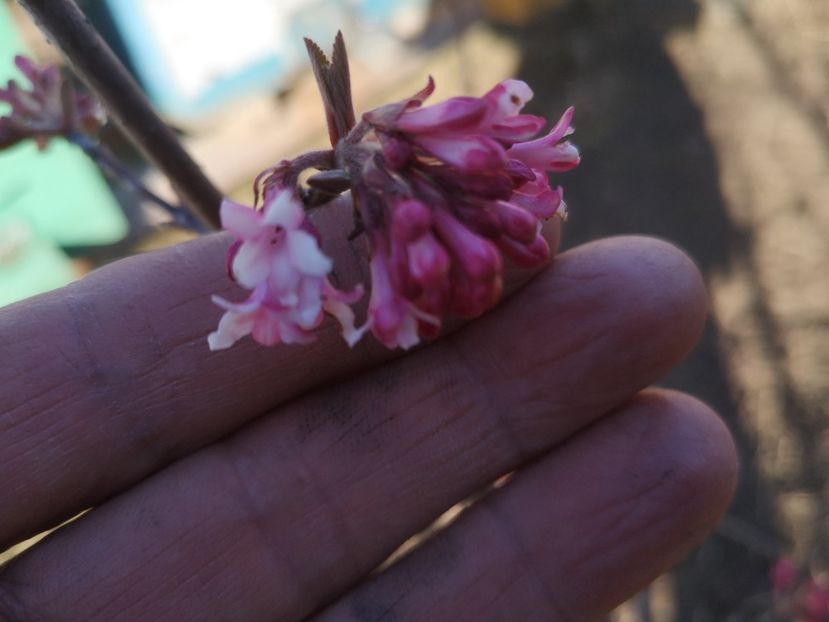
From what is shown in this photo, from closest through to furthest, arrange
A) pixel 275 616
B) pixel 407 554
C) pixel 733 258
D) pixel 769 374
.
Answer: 1. pixel 275 616
2. pixel 407 554
3. pixel 769 374
4. pixel 733 258

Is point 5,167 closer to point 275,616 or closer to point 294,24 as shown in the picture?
point 294,24

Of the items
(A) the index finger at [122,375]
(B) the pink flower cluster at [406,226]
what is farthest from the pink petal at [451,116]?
(A) the index finger at [122,375]

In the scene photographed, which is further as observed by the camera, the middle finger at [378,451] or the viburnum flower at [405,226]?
the middle finger at [378,451]

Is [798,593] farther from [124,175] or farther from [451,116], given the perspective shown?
[124,175]

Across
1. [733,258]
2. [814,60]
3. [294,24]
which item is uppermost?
[294,24]

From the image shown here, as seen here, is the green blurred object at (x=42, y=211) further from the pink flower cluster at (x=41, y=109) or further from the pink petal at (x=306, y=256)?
the pink petal at (x=306, y=256)

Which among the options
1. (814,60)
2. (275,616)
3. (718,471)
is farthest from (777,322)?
(275,616)
